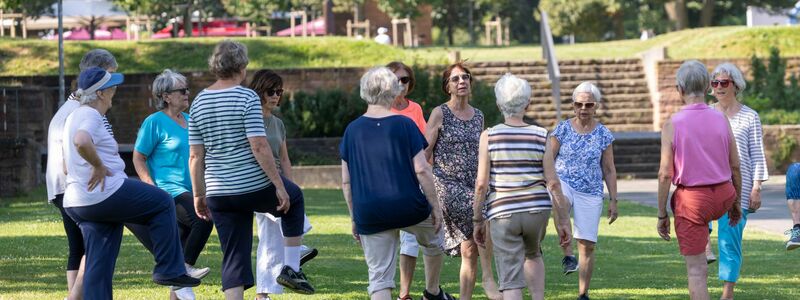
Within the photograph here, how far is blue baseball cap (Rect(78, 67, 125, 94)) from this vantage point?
8219mm

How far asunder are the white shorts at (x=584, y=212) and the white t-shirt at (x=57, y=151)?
3.43 metres

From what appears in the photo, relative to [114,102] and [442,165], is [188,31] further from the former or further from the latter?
[442,165]

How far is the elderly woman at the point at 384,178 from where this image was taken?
8.08 metres

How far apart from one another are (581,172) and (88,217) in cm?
359

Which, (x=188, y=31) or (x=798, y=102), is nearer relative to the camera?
(x=798, y=102)

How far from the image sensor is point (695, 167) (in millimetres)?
8516

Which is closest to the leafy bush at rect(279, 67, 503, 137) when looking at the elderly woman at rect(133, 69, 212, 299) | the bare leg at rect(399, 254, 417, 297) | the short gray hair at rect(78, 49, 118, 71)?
the bare leg at rect(399, 254, 417, 297)

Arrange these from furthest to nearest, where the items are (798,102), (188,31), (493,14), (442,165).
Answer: (493,14)
(188,31)
(798,102)
(442,165)

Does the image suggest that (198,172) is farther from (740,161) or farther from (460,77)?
(740,161)

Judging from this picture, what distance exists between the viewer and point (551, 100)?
33.6m

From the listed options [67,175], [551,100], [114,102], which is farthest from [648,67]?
[67,175]

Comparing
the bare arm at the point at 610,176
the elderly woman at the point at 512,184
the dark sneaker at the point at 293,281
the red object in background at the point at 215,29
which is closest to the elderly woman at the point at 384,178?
the elderly woman at the point at 512,184

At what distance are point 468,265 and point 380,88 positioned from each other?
6.09 ft

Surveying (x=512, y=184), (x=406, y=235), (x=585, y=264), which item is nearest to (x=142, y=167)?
(x=406, y=235)
